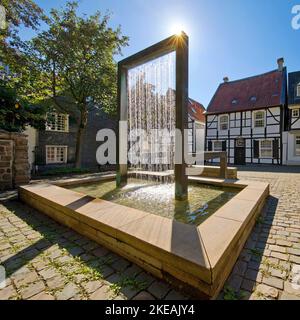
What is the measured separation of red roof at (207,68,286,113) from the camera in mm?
16375

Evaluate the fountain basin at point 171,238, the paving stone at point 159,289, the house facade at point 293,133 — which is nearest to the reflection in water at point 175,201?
the fountain basin at point 171,238

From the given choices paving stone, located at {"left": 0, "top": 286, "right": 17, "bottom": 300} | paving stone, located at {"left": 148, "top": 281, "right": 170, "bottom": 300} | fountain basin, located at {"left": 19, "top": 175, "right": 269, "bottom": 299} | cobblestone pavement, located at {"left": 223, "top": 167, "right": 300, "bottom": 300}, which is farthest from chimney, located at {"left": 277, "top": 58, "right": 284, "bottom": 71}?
paving stone, located at {"left": 0, "top": 286, "right": 17, "bottom": 300}

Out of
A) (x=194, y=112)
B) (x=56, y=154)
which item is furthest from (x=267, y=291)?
(x=194, y=112)

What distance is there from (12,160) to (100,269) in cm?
561

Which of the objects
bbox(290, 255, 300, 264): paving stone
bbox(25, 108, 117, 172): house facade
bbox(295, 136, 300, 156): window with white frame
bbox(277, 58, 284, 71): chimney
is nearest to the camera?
bbox(290, 255, 300, 264): paving stone

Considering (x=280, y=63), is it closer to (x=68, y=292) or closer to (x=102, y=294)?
(x=102, y=294)

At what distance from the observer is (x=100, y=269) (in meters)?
2.11

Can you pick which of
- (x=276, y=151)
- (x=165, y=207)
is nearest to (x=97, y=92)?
(x=165, y=207)

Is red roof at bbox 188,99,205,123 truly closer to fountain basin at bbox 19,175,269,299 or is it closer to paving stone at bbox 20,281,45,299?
fountain basin at bbox 19,175,269,299

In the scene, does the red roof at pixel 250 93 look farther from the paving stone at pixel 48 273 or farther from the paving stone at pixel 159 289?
the paving stone at pixel 48 273

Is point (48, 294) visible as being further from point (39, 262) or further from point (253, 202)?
point (253, 202)

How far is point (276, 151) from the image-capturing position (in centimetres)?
1602

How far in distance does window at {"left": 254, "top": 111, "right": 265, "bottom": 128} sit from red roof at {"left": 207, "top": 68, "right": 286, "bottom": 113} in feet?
2.18
